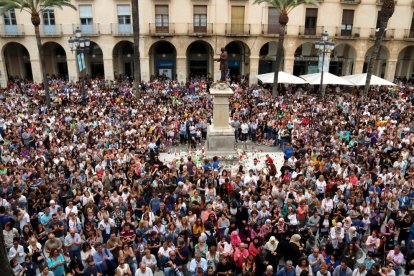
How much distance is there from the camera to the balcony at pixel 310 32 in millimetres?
34719

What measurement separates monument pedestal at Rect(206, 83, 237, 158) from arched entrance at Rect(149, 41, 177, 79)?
75.5 ft

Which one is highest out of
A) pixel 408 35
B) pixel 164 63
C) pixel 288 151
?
pixel 408 35

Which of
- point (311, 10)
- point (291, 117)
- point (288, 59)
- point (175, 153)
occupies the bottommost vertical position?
point (175, 153)

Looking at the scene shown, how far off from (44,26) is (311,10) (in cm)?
2445

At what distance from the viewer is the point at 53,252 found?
26.0 feet

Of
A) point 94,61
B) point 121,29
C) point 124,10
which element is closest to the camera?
point 124,10

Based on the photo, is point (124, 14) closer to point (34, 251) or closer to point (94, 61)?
point (94, 61)

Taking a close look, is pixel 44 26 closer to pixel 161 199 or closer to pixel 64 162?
pixel 64 162

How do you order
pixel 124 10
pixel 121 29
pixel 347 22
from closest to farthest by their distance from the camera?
pixel 124 10 < pixel 121 29 < pixel 347 22

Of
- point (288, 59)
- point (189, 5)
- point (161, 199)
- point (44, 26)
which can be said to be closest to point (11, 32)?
point (44, 26)

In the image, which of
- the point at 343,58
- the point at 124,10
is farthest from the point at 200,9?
the point at 343,58

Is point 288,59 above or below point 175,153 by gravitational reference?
above

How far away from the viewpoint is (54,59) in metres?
38.7

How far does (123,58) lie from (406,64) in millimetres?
29768
